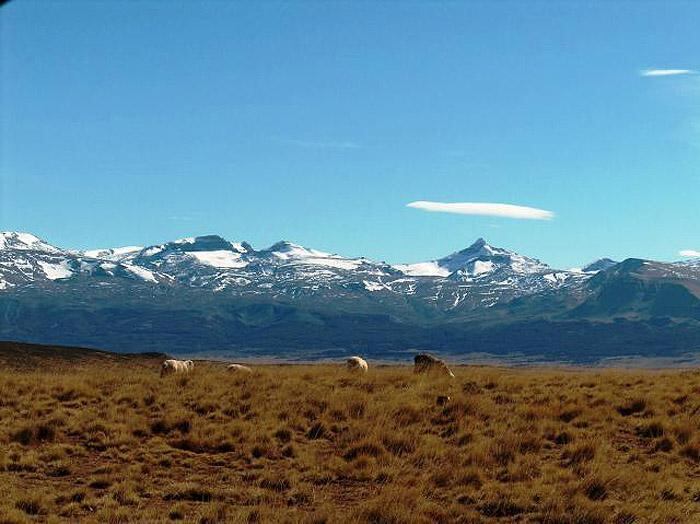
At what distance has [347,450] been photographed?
17.7 m

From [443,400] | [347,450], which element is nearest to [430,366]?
[443,400]

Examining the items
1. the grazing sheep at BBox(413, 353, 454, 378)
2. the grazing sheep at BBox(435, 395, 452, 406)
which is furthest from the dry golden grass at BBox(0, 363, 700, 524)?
the grazing sheep at BBox(413, 353, 454, 378)

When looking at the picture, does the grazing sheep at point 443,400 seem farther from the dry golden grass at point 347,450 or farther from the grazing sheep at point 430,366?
the grazing sheep at point 430,366

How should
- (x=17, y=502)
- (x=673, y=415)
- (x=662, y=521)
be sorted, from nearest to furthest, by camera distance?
(x=662, y=521) < (x=17, y=502) < (x=673, y=415)

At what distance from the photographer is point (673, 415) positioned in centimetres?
2067

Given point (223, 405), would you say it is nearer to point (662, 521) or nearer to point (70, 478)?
point (70, 478)

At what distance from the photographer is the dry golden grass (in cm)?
1360

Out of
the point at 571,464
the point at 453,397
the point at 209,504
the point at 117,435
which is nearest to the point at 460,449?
the point at 571,464

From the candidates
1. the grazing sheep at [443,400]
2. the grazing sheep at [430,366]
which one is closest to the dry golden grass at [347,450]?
the grazing sheep at [443,400]

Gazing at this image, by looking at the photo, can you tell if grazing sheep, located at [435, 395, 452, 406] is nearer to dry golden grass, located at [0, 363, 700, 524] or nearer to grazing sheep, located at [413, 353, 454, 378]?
dry golden grass, located at [0, 363, 700, 524]

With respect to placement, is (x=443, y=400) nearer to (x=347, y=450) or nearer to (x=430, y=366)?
(x=347, y=450)

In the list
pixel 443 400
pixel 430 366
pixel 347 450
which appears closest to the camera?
pixel 347 450

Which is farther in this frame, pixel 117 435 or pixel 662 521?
pixel 117 435

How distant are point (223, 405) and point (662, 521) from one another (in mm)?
12418
